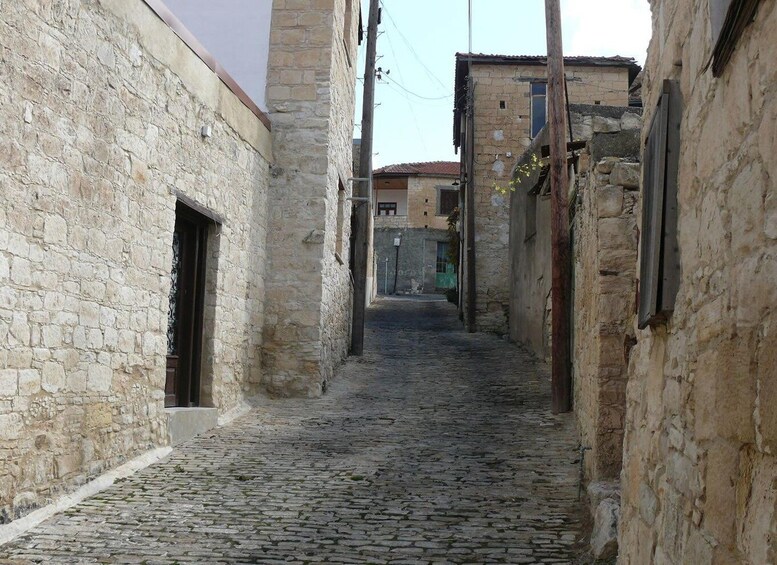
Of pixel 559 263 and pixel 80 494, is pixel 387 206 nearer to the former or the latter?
pixel 559 263

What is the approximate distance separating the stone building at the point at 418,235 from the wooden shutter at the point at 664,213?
106 feet

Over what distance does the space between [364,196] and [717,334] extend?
11911 millimetres

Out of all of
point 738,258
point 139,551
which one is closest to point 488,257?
point 139,551

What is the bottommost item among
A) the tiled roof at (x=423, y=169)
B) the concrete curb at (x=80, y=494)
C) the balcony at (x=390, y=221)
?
the concrete curb at (x=80, y=494)

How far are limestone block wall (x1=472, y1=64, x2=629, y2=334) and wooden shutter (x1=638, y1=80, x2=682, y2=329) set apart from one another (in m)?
15.6

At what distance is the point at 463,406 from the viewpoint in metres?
9.38

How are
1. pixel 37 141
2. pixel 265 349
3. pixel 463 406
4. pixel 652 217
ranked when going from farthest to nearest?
1. pixel 265 349
2. pixel 463 406
3. pixel 37 141
4. pixel 652 217

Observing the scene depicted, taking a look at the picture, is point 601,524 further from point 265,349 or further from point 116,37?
point 265,349

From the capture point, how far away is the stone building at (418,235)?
119 ft

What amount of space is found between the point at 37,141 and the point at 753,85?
4519 millimetres

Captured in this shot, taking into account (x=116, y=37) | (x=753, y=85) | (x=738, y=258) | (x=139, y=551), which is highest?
(x=116, y=37)

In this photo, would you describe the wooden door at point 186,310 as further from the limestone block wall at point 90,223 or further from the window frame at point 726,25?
the window frame at point 726,25

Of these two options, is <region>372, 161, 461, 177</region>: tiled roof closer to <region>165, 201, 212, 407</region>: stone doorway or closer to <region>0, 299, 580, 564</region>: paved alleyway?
<region>0, 299, 580, 564</region>: paved alleyway

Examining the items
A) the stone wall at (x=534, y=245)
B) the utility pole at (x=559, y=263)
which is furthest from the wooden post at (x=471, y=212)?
→ the utility pole at (x=559, y=263)
